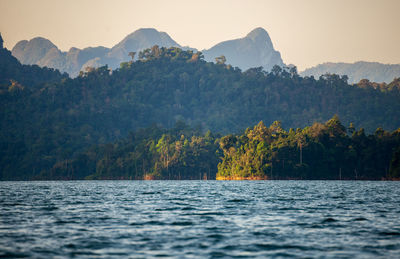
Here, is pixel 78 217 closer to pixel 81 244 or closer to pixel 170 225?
pixel 170 225

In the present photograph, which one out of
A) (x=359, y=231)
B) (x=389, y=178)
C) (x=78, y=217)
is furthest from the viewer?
(x=389, y=178)

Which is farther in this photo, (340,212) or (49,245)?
(340,212)

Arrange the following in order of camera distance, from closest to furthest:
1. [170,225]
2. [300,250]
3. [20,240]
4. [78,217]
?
[300,250], [20,240], [170,225], [78,217]

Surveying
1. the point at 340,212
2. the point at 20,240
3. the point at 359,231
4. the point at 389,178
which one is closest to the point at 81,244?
the point at 20,240

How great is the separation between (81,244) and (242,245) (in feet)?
33.0

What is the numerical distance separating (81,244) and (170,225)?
11086 millimetres

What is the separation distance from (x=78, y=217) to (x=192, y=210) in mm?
13438

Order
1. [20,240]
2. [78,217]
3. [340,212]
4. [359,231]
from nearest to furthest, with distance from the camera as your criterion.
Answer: [20,240], [359,231], [78,217], [340,212]

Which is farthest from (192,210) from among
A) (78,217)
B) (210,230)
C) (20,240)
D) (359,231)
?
(20,240)

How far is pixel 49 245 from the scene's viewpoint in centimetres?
3178

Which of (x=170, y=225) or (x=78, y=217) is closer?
(x=170, y=225)

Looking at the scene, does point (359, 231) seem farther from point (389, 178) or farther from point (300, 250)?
point (389, 178)

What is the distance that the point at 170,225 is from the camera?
42125 mm

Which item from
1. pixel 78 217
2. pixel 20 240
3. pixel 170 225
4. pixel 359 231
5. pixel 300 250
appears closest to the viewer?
pixel 300 250
